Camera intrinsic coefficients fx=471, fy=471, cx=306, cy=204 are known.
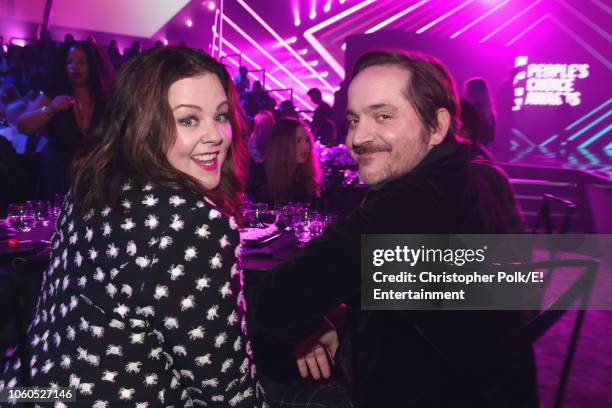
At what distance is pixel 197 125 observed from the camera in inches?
54.8

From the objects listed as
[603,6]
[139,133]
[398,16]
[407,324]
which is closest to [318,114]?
[398,16]

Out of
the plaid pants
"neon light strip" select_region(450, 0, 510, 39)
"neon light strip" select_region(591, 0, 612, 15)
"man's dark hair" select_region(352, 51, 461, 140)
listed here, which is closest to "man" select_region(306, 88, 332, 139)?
"man's dark hair" select_region(352, 51, 461, 140)

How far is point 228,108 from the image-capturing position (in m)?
1.59

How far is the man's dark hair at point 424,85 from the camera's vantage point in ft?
4.94

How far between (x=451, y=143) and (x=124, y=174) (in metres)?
0.94

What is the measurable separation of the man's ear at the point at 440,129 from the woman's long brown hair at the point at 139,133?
716mm

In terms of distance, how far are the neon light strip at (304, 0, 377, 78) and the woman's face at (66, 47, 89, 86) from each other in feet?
32.6

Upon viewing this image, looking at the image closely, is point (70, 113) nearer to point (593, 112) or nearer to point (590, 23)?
point (593, 112)

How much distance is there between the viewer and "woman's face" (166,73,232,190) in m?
1.34

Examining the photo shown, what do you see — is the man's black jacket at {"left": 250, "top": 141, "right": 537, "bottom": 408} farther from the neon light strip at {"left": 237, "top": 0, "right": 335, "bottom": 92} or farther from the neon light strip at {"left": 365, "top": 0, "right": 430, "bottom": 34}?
the neon light strip at {"left": 365, "top": 0, "right": 430, "bottom": 34}

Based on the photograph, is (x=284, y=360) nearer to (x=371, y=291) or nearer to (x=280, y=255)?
(x=280, y=255)

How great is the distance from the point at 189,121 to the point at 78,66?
298 cm

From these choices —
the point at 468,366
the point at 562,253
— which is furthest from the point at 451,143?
the point at 562,253

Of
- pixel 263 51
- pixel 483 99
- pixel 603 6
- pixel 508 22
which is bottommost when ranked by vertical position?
pixel 483 99
